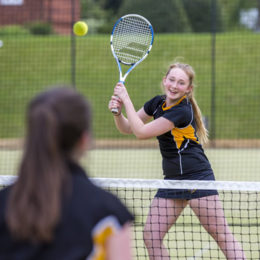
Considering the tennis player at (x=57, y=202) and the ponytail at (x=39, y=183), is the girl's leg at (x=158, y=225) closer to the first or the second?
the tennis player at (x=57, y=202)

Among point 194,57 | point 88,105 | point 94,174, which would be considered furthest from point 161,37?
point 88,105

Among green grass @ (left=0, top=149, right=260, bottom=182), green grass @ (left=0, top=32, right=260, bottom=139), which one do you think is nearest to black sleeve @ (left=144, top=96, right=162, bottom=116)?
green grass @ (left=0, top=149, right=260, bottom=182)

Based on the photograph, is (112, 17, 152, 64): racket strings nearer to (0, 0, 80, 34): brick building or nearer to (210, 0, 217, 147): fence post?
(210, 0, 217, 147): fence post

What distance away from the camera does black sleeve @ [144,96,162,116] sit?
12.8ft

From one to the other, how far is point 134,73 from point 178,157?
12.1m

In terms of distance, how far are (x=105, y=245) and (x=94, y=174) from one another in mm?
7175

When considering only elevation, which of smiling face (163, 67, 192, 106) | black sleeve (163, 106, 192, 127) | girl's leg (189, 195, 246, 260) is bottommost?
girl's leg (189, 195, 246, 260)

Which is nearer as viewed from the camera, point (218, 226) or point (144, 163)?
point (218, 226)

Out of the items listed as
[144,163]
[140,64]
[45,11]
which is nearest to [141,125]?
[144,163]

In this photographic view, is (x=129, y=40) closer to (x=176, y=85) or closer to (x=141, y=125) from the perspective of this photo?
(x=176, y=85)

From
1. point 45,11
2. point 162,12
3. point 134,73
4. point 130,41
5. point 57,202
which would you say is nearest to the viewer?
point 57,202

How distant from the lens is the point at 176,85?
3.76 meters

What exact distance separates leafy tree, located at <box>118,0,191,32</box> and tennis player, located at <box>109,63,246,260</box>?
→ 1280cm

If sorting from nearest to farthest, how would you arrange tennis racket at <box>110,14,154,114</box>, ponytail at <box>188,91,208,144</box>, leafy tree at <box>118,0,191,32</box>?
ponytail at <box>188,91,208,144</box> → tennis racket at <box>110,14,154,114</box> → leafy tree at <box>118,0,191,32</box>
